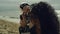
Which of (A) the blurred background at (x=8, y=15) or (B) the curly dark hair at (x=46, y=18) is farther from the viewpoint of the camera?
(A) the blurred background at (x=8, y=15)

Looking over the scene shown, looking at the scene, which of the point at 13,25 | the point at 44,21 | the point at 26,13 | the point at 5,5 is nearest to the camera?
the point at 44,21

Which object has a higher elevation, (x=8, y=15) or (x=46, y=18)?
(x=46, y=18)

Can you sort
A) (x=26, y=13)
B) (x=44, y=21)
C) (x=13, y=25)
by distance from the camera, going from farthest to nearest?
(x=13, y=25) → (x=26, y=13) → (x=44, y=21)

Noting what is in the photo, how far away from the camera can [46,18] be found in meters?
0.86

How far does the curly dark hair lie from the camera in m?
0.86

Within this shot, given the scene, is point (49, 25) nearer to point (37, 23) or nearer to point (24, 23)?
point (37, 23)

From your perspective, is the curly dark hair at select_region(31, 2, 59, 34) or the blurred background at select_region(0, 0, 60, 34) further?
the blurred background at select_region(0, 0, 60, 34)

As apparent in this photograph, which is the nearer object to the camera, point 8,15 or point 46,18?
point 46,18

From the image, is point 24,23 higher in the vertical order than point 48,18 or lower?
lower

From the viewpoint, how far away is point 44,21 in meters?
0.86

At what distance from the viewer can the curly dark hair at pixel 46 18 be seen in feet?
2.82

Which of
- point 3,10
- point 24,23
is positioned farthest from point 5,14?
point 24,23

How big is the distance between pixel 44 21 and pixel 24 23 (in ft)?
2.74

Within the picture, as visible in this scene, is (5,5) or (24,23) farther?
(5,5)
